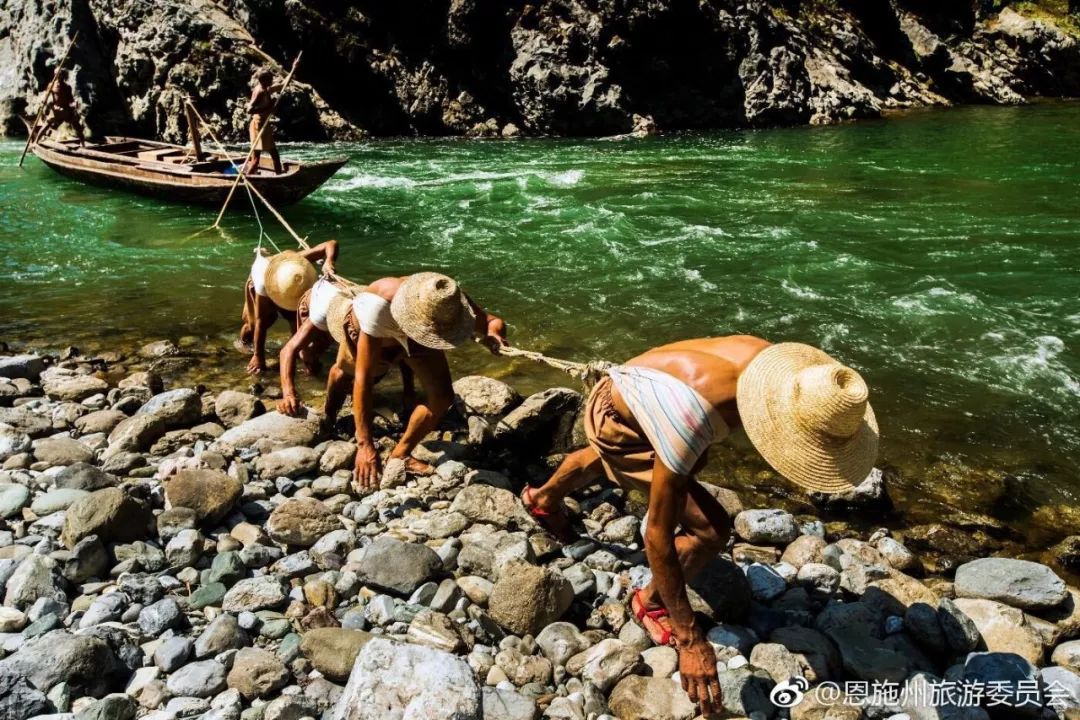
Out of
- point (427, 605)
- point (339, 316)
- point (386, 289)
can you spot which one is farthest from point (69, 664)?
point (339, 316)

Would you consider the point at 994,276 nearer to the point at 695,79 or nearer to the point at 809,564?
the point at 809,564

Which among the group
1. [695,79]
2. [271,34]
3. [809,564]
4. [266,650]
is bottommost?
[809,564]

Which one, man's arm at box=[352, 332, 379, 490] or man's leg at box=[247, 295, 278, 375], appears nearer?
man's arm at box=[352, 332, 379, 490]

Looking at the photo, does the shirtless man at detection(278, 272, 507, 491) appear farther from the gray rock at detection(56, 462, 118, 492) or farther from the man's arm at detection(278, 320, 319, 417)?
the gray rock at detection(56, 462, 118, 492)

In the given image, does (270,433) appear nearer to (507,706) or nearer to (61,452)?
(61,452)

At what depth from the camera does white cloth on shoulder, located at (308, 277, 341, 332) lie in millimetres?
5293

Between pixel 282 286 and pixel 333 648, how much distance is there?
3807 millimetres

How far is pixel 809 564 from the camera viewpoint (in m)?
3.87

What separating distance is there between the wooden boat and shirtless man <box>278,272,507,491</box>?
9981 millimetres

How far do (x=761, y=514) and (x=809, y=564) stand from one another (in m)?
0.50

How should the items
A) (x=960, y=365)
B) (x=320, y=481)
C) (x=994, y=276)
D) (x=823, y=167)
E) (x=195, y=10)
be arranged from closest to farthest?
1. (x=320, y=481)
2. (x=960, y=365)
3. (x=994, y=276)
4. (x=823, y=167)
5. (x=195, y=10)

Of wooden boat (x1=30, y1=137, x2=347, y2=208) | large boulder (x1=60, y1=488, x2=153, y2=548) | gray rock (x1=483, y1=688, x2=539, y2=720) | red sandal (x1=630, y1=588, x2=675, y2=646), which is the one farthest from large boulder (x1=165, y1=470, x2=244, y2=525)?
wooden boat (x1=30, y1=137, x2=347, y2=208)

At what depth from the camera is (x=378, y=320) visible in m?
4.41

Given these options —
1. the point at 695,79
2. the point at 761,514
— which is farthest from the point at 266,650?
the point at 695,79
